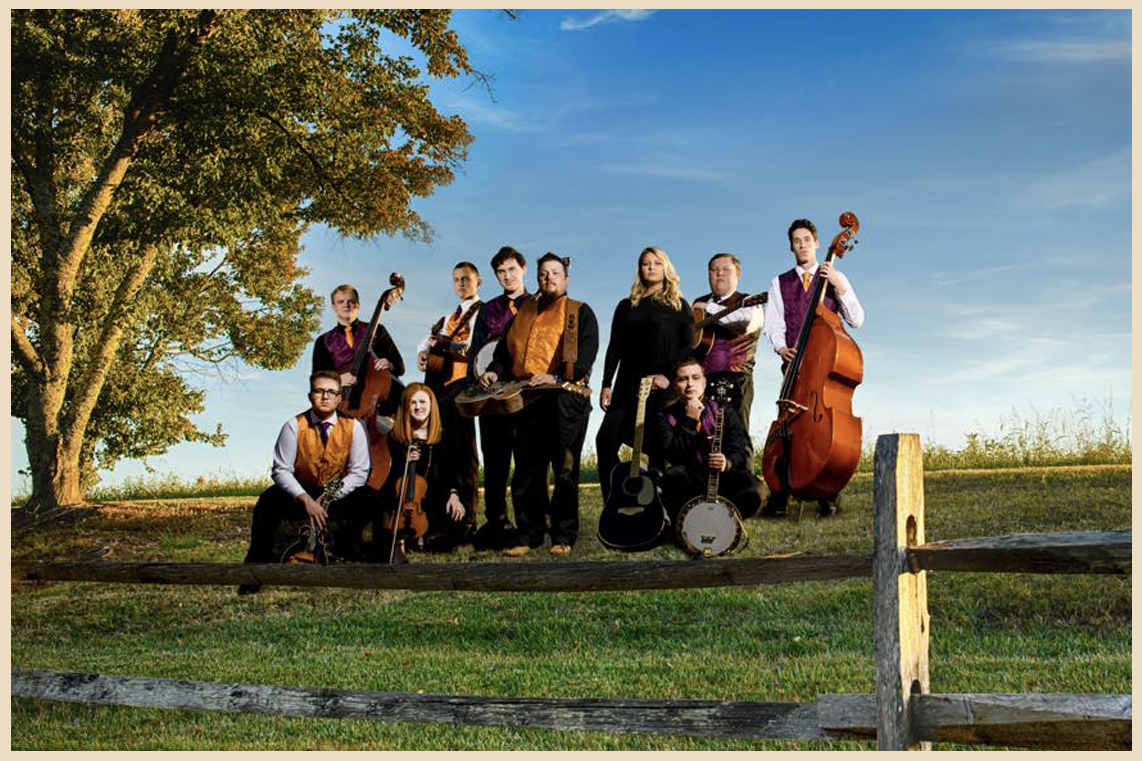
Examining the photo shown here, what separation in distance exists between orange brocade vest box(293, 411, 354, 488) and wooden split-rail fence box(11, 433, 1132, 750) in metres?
1.95

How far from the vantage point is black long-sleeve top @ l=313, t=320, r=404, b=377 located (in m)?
9.26

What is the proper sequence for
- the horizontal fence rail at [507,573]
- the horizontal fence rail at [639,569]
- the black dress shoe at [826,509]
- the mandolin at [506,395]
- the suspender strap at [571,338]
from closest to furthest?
the horizontal fence rail at [639,569] → the horizontal fence rail at [507,573] → the suspender strap at [571,338] → the mandolin at [506,395] → the black dress shoe at [826,509]

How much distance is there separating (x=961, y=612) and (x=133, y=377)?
14304 millimetres

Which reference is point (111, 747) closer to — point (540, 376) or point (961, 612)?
point (540, 376)

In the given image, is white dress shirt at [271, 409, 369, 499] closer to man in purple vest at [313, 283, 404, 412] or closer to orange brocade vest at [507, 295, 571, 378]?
man in purple vest at [313, 283, 404, 412]

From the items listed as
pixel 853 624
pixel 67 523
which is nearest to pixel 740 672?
pixel 853 624

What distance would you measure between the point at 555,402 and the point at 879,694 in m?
4.05

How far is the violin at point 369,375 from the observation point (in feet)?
28.5

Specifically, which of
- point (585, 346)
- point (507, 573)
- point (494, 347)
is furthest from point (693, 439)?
point (507, 573)

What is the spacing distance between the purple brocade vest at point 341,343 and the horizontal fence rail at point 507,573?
2.19 meters

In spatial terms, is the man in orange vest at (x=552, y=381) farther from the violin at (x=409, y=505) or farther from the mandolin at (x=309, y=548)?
the mandolin at (x=309, y=548)

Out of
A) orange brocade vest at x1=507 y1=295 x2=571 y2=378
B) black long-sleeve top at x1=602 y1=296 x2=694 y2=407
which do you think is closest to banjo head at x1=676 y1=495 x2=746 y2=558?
black long-sleeve top at x1=602 y1=296 x2=694 y2=407

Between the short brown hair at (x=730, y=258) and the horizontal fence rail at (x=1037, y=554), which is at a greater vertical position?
the short brown hair at (x=730, y=258)

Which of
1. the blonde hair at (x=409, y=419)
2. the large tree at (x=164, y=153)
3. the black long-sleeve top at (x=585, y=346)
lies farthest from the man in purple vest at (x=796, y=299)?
the large tree at (x=164, y=153)
